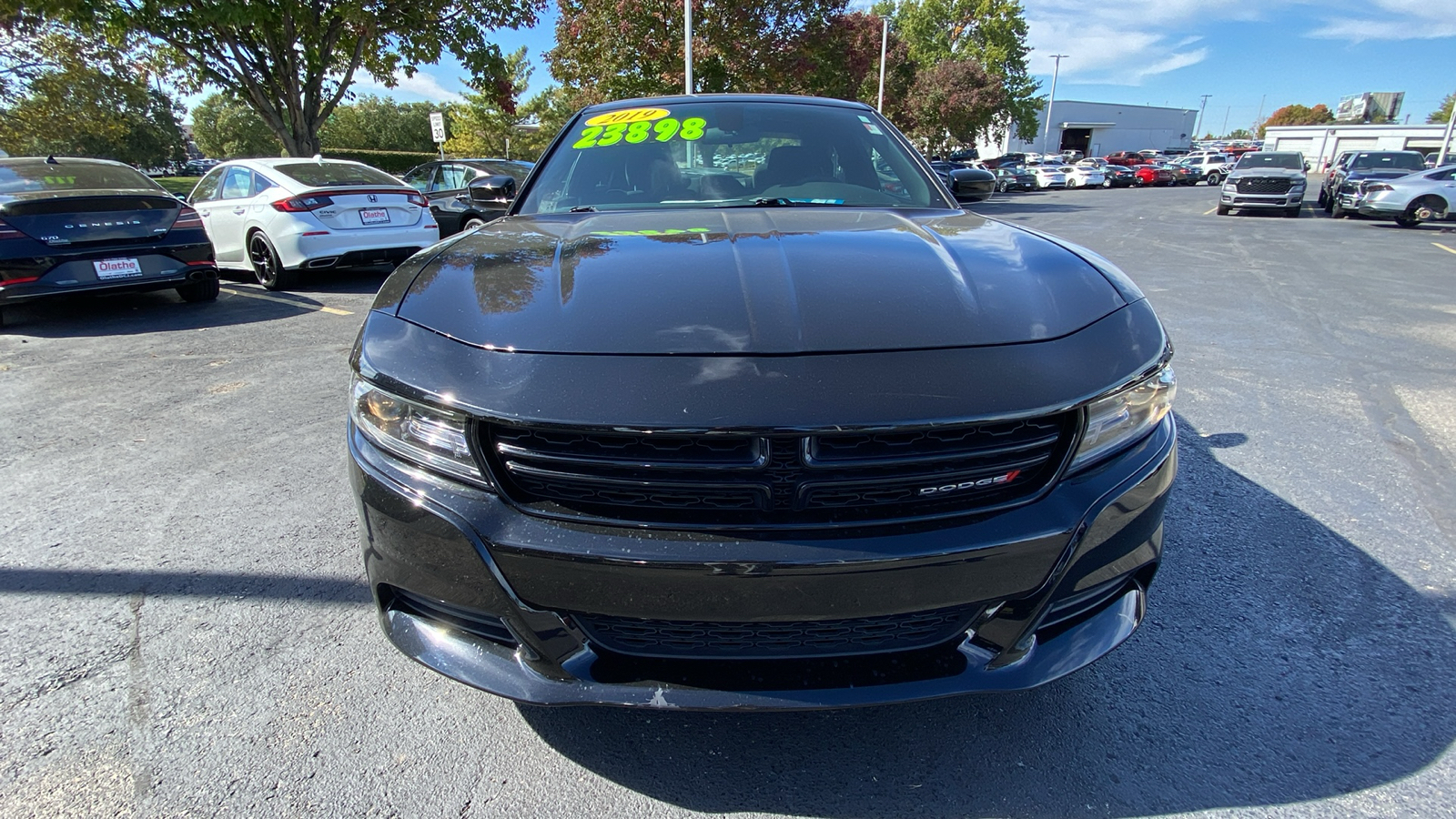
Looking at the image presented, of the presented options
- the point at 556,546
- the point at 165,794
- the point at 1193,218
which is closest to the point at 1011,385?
the point at 556,546

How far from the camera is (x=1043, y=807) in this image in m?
1.63

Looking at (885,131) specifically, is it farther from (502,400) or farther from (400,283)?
(502,400)

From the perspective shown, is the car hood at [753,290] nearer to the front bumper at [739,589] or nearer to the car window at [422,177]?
the front bumper at [739,589]

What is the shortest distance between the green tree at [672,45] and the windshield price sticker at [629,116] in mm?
15061

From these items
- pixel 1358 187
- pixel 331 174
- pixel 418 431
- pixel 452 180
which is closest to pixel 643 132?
pixel 418 431

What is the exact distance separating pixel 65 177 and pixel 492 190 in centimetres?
568

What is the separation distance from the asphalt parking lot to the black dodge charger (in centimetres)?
39

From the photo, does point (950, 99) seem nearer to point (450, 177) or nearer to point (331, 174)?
point (450, 177)

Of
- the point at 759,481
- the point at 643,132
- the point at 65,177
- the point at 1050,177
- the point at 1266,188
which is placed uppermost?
the point at 643,132

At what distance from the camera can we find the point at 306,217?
7.48 metres

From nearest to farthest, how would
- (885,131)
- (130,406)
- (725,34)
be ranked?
(885,131) → (130,406) → (725,34)

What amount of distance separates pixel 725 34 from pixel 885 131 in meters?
16.0

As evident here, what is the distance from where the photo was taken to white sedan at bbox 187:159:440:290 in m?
7.52

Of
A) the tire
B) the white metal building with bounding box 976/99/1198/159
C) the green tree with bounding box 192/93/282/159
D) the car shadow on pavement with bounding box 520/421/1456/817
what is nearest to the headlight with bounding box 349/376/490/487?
the car shadow on pavement with bounding box 520/421/1456/817
